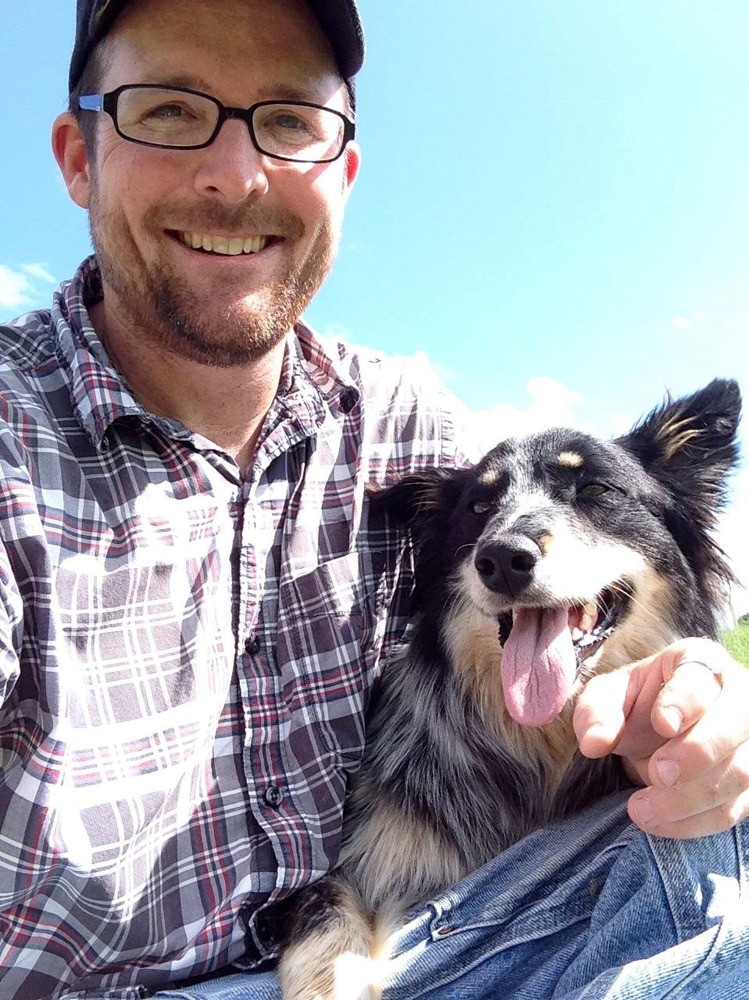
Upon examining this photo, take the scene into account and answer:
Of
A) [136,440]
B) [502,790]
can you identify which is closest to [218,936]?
[502,790]

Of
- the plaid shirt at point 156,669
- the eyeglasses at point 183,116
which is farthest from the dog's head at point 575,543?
the eyeglasses at point 183,116

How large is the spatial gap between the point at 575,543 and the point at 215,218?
1367mm

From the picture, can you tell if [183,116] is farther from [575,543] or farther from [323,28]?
[575,543]

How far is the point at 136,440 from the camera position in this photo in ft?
7.12

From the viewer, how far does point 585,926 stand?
1.93 m

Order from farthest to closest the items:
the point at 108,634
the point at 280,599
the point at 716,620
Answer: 1. the point at 716,620
2. the point at 280,599
3. the point at 108,634

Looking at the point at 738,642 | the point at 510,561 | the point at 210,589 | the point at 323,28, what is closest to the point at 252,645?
the point at 210,589

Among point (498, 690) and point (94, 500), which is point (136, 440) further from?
point (498, 690)

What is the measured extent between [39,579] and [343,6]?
1748 millimetres

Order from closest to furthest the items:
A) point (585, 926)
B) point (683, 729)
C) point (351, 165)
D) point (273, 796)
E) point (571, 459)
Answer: point (683, 729) → point (585, 926) → point (273, 796) → point (571, 459) → point (351, 165)

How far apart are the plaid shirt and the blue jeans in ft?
0.80

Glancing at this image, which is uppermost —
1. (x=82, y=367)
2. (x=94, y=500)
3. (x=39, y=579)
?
(x=82, y=367)

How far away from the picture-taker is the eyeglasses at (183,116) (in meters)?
2.23

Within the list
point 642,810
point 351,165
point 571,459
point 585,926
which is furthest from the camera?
point 351,165
